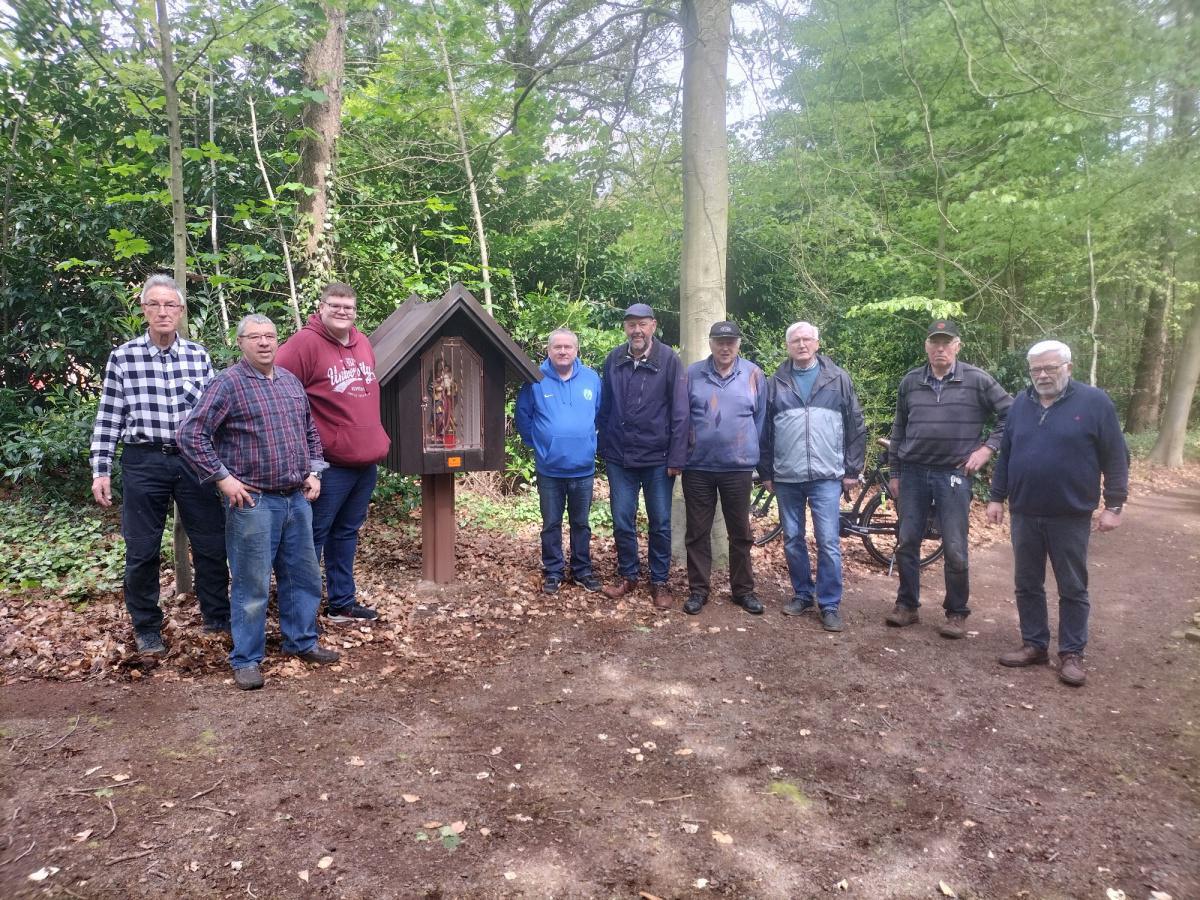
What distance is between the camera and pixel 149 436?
12.6 feet

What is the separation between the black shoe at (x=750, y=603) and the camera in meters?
5.26

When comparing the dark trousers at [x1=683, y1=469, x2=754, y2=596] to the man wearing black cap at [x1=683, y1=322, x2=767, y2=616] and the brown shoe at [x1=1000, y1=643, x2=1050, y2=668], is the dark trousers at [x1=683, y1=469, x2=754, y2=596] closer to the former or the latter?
the man wearing black cap at [x1=683, y1=322, x2=767, y2=616]

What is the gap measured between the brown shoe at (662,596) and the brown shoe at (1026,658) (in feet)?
6.94

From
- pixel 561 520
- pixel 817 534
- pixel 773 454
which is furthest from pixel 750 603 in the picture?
pixel 561 520

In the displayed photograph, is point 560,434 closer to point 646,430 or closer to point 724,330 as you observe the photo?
point 646,430

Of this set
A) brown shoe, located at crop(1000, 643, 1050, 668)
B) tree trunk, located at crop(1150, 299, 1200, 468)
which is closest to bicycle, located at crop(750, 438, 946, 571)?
brown shoe, located at crop(1000, 643, 1050, 668)

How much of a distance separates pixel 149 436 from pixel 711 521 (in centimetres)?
346

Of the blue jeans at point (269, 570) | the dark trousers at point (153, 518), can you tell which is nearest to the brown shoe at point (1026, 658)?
the blue jeans at point (269, 570)

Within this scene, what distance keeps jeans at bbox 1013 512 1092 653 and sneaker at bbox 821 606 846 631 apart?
3.55 feet

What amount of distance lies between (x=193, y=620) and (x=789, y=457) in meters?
3.93

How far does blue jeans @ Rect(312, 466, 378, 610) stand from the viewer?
14.8 ft

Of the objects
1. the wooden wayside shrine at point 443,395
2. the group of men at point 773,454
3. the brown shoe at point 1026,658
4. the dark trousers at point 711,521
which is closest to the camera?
the brown shoe at point 1026,658

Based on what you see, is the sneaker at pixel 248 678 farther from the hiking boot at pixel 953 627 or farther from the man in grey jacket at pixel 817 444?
the hiking boot at pixel 953 627

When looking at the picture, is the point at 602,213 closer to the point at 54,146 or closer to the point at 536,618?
the point at 54,146
